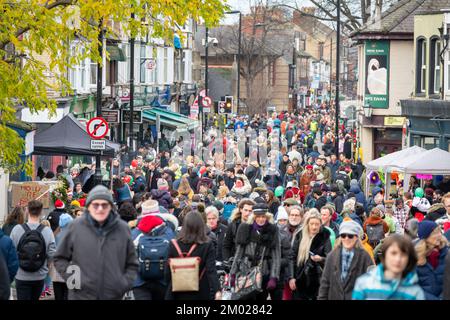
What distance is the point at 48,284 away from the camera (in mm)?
17281

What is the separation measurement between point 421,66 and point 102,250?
3004 centimetres

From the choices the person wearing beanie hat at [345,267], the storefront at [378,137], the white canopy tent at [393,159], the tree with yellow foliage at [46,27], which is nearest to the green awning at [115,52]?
the storefront at [378,137]

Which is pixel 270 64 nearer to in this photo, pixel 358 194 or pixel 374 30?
pixel 374 30

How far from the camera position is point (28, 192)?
2306cm

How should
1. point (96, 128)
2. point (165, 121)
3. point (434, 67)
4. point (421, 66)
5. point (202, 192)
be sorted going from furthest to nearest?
point (165, 121) → point (421, 66) → point (434, 67) → point (96, 128) → point (202, 192)

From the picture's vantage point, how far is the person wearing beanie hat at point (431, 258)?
37.0 feet

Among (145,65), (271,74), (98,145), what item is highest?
(271,74)

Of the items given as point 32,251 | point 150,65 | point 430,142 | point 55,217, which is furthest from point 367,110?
point 32,251

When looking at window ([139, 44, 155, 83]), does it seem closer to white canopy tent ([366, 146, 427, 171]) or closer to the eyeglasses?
white canopy tent ([366, 146, 427, 171])

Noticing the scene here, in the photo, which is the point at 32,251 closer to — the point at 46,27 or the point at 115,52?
the point at 46,27

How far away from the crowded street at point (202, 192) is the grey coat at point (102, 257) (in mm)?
12
